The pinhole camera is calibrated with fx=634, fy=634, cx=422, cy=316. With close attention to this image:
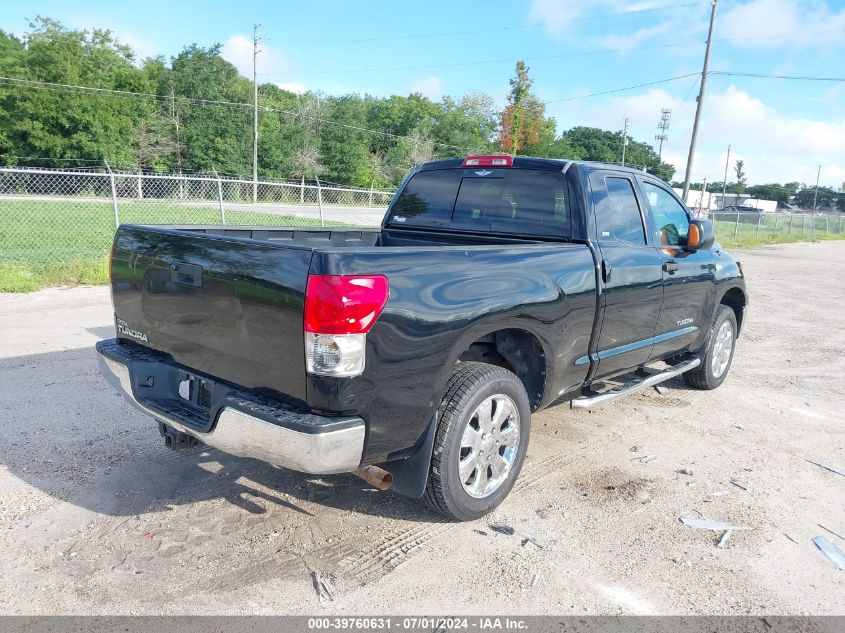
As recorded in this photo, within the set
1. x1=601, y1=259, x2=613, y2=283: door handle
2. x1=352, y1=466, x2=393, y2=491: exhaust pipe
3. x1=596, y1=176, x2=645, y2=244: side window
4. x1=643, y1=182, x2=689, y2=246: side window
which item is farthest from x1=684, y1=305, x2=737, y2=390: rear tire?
x1=352, y1=466, x2=393, y2=491: exhaust pipe

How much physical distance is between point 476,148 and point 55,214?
48878 millimetres

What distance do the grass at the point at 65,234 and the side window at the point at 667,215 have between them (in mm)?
7193

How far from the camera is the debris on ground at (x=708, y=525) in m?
3.47

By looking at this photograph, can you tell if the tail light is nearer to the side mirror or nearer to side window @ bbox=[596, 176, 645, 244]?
side window @ bbox=[596, 176, 645, 244]

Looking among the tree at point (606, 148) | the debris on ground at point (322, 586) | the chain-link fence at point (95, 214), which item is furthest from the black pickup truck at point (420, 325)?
the tree at point (606, 148)

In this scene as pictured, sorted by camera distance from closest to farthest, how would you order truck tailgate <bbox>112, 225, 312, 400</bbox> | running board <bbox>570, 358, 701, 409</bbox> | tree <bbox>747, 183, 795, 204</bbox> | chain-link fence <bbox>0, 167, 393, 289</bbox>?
truck tailgate <bbox>112, 225, 312, 400</bbox> < running board <bbox>570, 358, 701, 409</bbox> < chain-link fence <bbox>0, 167, 393, 289</bbox> < tree <bbox>747, 183, 795, 204</bbox>

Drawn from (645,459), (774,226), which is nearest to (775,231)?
(774,226)

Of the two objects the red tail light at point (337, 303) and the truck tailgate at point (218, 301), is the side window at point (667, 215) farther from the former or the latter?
the truck tailgate at point (218, 301)

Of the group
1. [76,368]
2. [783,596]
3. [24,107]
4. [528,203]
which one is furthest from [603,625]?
[24,107]

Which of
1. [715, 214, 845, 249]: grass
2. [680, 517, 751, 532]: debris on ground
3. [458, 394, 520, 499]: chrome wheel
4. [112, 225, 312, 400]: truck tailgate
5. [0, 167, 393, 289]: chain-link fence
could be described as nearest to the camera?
[112, 225, 312, 400]: truck tailgate

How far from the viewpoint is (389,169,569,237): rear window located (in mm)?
4203

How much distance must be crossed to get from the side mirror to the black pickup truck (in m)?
0.01

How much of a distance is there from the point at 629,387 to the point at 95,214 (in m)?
24.0

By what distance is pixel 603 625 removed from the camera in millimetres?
2629
